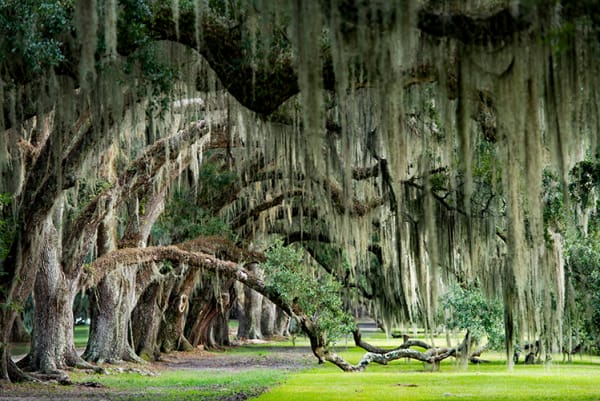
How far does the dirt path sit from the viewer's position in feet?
42.8

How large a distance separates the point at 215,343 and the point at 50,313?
57.6ft

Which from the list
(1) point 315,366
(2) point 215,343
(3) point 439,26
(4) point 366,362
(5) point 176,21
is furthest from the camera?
(2) point 215,343

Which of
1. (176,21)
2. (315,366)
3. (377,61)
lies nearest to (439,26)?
(377,61)

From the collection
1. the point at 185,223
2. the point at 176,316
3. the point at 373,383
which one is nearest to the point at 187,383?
the point at 373,383

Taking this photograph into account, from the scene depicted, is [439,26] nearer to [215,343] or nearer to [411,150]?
[411,150]

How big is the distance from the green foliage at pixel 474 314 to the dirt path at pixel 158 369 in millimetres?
4149

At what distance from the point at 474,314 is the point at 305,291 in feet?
12.5

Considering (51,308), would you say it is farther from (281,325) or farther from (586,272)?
(281,325)

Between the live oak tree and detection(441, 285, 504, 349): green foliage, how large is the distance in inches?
82.4

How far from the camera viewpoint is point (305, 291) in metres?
18.1

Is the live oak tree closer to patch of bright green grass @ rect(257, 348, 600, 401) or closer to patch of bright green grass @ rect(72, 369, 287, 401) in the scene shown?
patch of bright green grass @ rect(257, 348, 600, 401)

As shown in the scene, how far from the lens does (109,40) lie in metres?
7.29

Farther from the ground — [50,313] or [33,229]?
[33,229]

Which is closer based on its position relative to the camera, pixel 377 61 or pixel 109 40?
pixel 109 40
